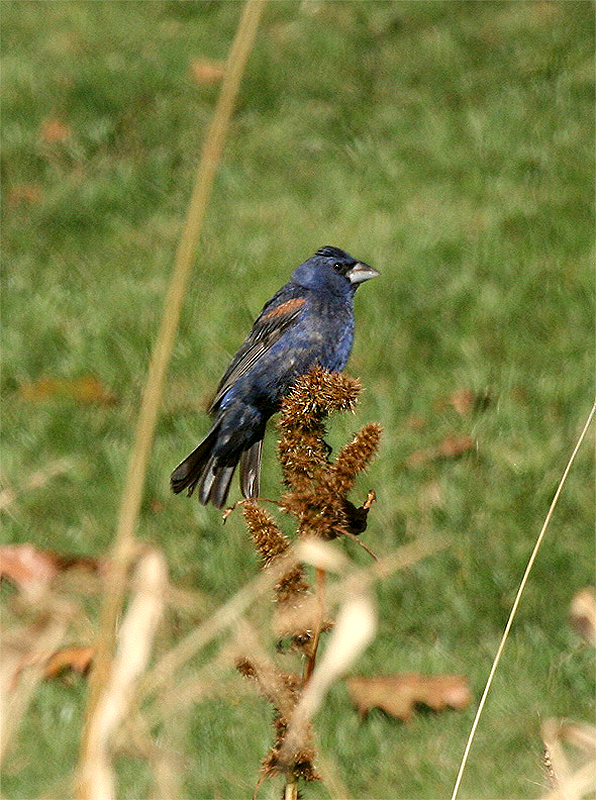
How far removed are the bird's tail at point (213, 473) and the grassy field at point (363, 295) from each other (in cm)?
74

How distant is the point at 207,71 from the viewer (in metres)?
7.06

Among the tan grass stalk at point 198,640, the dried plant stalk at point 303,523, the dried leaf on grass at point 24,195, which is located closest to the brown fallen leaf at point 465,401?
the dried leaf on grass at point 24,195

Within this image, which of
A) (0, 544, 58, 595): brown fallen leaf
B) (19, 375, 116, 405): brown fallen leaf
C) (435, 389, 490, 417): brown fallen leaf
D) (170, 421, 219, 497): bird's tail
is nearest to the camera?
(170, 421, 219, 497): bird's tail

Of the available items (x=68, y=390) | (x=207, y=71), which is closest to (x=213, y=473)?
(x=68, y=390)

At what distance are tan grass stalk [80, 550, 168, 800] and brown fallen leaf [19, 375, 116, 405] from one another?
3937 millimetres

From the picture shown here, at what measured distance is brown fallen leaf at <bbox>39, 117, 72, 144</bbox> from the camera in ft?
21.9

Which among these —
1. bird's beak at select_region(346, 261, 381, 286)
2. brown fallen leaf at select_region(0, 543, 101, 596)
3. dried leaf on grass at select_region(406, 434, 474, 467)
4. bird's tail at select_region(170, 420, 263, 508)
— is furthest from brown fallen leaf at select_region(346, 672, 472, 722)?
bird's beak at select_region(346, 261, 381, 286)

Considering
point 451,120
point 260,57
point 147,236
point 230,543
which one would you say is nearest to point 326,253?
point 230,543

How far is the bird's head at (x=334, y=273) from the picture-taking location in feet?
11.8

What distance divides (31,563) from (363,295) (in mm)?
1893

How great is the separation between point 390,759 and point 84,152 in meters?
3.97

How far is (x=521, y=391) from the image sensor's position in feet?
16.3

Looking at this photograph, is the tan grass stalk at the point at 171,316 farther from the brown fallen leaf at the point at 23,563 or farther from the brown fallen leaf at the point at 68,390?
the brown fallen leaf at the point at 68,390

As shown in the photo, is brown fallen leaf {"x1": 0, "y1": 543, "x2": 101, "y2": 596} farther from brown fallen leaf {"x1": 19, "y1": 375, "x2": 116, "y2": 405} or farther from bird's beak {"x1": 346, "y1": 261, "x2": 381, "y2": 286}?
bird's beak {"x1": 346, "y1": 261, "x2": 381, "y2": 286}
